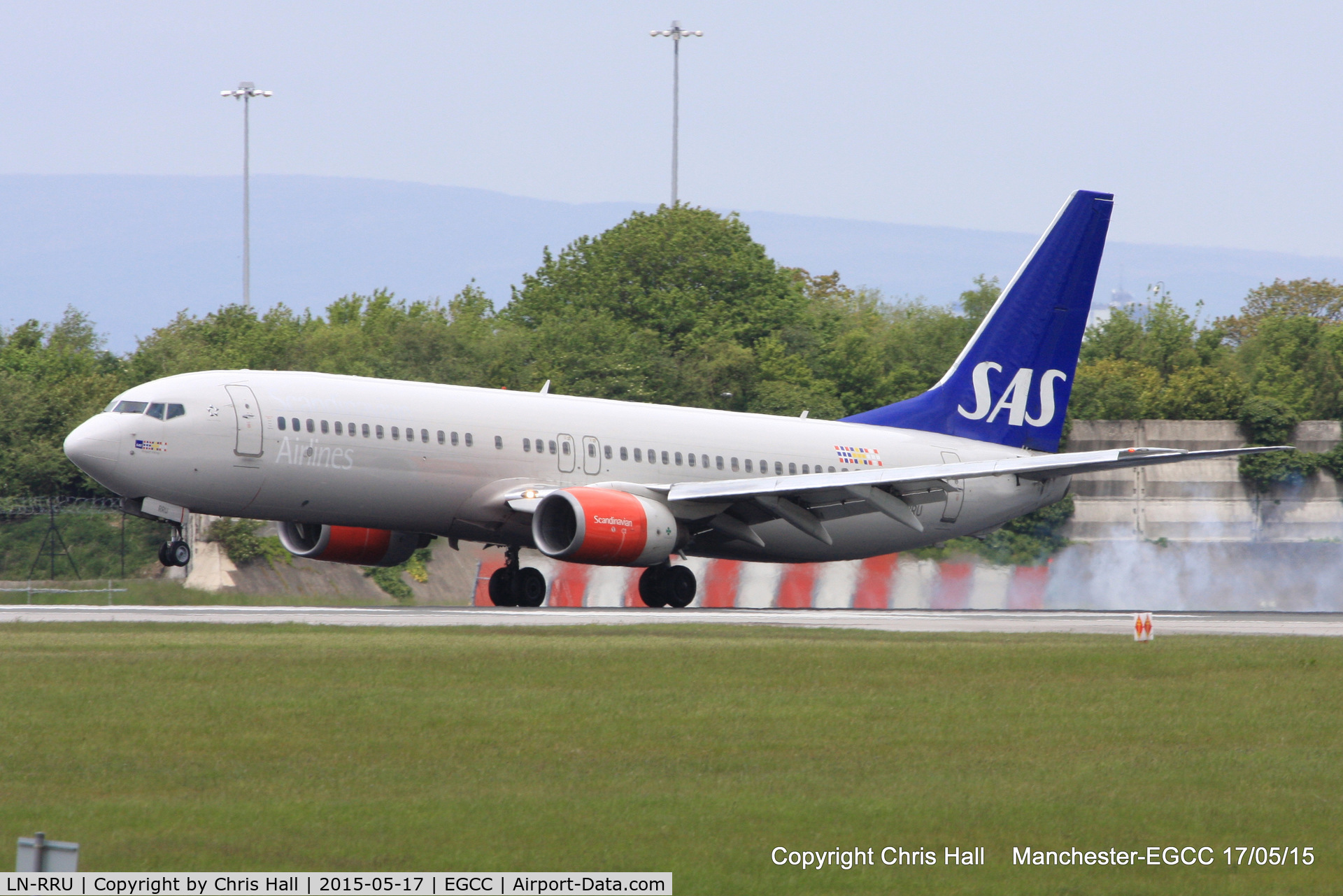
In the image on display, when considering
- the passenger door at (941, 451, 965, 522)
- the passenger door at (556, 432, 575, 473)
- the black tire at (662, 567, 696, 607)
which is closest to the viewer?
the passenger door at (556, 432, 575, 473)

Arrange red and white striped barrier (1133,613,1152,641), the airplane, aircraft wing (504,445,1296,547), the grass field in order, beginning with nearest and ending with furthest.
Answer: the grass field, red and white striped barrier (1133,613,1152,641), the airplane, aircraft wing (504,445,1296,547)

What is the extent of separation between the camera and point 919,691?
687 inches

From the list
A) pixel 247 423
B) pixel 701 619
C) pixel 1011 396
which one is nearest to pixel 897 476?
pixel 701 619

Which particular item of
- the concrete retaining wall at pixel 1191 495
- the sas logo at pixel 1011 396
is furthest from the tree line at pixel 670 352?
the sas logo at pixel 1011 396

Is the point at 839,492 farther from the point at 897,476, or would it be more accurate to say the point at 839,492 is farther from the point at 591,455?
the point at 591,455

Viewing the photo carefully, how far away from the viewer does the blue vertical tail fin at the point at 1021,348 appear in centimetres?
3919

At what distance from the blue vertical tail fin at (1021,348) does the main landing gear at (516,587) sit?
9216 mm

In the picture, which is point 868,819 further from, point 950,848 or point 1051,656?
point 1051,656

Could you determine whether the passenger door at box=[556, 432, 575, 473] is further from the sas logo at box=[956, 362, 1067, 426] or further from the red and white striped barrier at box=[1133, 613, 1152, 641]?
the red and white striped barrier at box=[1133, 613, 1152, 641]

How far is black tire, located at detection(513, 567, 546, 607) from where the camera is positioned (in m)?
34.1

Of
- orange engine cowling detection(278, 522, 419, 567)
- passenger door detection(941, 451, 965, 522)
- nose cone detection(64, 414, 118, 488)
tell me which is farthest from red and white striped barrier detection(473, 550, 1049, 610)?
nose cone detection(64, 414, 118, 488)

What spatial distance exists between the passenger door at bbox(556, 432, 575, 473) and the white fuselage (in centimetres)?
4

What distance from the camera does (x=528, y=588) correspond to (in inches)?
1346

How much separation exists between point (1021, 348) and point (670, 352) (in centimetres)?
4421
